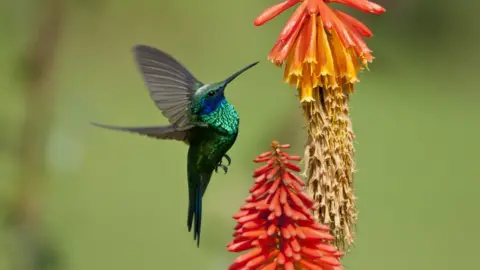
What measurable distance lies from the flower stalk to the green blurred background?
208 cm

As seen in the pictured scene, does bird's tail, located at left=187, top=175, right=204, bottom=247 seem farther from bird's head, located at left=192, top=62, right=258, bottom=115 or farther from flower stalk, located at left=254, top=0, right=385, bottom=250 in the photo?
flower stalk, located at left=254, top=0, right=385, bottom=250

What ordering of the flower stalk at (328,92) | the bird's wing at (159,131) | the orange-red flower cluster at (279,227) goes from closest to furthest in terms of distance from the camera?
the orange-red flower cluster at (279,227) → the flower stalk at (328,92) → the bird's wing at (159,131)

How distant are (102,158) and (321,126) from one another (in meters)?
6.33

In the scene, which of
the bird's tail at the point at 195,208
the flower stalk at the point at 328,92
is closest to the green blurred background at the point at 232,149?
the bird's tail at the point at 195,208

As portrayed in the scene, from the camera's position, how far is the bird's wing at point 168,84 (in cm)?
267

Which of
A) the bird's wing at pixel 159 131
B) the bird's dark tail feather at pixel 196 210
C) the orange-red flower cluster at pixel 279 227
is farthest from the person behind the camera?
the bird's dark tail feather at pixel 196 210

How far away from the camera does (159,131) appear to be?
2381 mm

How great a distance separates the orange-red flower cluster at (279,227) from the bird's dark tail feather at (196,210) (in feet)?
2.13

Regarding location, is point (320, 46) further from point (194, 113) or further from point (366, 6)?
point (194, 113)

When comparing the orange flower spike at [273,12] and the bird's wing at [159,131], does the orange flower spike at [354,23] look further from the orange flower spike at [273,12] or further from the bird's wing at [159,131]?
the bird's wing at [159,131]

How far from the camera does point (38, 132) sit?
3.88 metres

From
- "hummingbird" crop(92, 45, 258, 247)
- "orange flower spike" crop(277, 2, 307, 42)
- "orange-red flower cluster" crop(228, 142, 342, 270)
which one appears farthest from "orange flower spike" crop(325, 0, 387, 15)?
"hummingbird" crop(92, 45, 258, 247)

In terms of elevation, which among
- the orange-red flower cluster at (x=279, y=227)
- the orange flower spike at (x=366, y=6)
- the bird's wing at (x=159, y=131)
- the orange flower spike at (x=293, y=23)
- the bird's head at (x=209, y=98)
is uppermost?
the orange flower spike at (x=366, y=6)

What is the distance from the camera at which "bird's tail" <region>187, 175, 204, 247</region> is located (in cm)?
260
